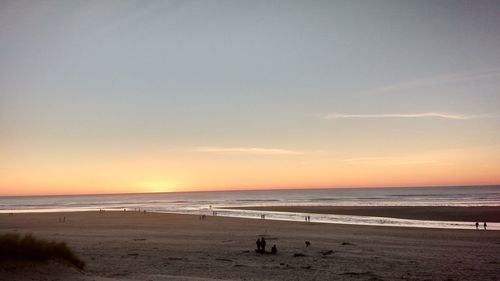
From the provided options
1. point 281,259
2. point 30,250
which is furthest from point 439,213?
point 30,250

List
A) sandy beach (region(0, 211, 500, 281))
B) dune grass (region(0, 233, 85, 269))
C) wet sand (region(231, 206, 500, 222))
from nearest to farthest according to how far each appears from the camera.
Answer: dune grass (region(0, 233, 85, 269)) → sandy beach (region(0, 211, 500, 281)) → wet sand (region(231, 206, 500, 222))

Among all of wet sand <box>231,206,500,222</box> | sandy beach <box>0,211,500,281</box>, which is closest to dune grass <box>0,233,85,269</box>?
sandy beach <box>0,211,500,281</box>

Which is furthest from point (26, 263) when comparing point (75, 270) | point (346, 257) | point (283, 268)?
point (346, 257)

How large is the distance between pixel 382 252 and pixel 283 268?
7.23 meters

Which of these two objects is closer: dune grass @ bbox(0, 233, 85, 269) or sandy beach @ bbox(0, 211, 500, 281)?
Answer: dune grass @ bbox(0, 233, 85, 269)

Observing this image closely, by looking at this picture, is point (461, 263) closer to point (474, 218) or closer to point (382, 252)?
point (382, 252)

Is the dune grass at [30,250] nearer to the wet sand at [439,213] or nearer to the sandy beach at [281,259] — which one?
the sandy beach at [281,259]

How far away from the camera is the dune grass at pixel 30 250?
1370 centimetres

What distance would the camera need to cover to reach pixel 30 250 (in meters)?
14.0

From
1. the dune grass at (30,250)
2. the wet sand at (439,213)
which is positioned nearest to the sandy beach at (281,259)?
the dune grass at (30,250)

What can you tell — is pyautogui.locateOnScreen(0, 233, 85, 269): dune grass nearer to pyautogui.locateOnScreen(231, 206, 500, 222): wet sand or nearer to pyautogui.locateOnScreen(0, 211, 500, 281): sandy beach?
pyautogui.locateOnScreen(0, 211, 500, 281): sandy beach

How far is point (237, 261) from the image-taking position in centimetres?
1942

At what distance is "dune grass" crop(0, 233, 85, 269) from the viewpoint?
1370 centimetres

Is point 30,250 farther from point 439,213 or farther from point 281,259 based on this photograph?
point 439,213
